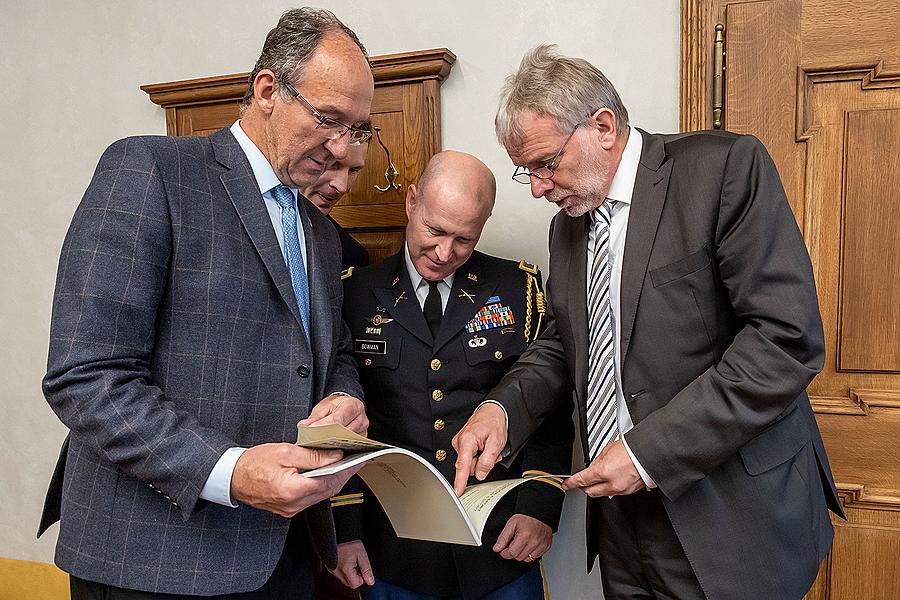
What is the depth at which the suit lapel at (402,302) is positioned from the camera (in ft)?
6.27

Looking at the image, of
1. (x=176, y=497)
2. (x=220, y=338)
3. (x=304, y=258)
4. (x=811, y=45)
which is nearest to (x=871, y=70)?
(x=811, y=45)

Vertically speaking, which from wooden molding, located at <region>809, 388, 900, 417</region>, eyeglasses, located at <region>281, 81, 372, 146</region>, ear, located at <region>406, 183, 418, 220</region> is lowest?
wooden molding, located at <region>809, 388, 900, 417</region>

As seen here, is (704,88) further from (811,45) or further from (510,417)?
(510,417)

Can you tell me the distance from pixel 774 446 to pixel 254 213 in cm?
108

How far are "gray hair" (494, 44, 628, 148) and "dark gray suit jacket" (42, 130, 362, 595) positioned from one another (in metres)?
0.61

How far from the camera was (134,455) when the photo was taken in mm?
1164

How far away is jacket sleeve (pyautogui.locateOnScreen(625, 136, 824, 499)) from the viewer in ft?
4.41

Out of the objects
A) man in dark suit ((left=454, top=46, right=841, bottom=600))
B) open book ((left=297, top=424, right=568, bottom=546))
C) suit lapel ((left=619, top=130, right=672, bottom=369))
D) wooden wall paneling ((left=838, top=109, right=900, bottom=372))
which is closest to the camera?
open book ((left=297, top=424, right=568, bottom=546))

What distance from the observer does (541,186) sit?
5.44ft

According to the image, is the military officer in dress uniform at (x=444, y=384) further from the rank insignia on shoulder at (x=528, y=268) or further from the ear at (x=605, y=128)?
the ear at (x=605, y=128)

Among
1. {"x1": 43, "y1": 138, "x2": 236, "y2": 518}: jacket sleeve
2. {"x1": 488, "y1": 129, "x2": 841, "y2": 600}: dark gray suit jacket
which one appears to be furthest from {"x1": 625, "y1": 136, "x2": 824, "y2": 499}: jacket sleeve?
{"x1": 43, "y1": 138, "x2": 236, "y2": 518}: jacket sleeve

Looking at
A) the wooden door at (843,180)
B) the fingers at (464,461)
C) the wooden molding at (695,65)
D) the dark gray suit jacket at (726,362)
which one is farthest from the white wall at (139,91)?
the fingers at (464,461)

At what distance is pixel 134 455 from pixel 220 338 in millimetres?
236

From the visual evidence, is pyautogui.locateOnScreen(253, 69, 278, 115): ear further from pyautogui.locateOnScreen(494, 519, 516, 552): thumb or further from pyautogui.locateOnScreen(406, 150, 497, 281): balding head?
pyautogui.locateOnScreen(494, 519, 516, 552): thumb
